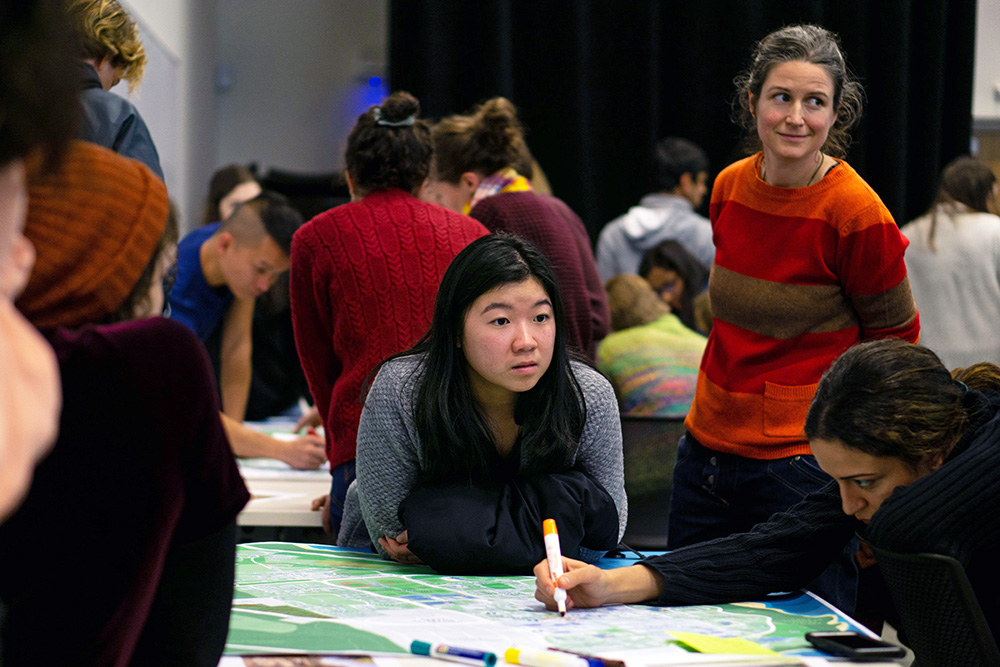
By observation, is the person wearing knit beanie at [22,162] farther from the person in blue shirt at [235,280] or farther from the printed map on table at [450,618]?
the person in blue shirt at [235,280]

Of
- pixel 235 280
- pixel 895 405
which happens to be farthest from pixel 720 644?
pixel 235 280

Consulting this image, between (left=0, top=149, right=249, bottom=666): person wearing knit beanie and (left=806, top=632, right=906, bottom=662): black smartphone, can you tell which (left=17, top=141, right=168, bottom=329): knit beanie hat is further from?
(left=806, top=632, right=906, bottom=662): black smartphone

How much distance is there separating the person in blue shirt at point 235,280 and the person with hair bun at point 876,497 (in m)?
1.39

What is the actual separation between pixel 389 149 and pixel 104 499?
4.37 feet

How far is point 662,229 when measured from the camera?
411 cm

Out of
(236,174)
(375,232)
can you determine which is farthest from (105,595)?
(236,174)

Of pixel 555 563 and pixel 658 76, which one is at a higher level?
pixel 658 76

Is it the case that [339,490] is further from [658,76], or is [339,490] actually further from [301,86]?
[301,86]

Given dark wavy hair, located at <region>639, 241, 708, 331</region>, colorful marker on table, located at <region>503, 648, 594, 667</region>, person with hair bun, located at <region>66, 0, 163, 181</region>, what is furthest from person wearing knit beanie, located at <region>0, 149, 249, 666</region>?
dark wavy hair, located at <region>639, 241, 708, 331</region>

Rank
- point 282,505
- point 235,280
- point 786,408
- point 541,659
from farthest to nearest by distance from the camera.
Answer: point 235,280 → point 282,505 → point 786,408 → point 541,659

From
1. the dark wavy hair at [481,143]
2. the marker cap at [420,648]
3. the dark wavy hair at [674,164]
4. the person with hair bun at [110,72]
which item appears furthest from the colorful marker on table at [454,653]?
the dark wavy hair at [674,164]

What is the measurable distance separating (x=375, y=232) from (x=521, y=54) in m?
3.38

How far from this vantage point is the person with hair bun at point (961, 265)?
349 centimetres

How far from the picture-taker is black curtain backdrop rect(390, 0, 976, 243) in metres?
5.14
